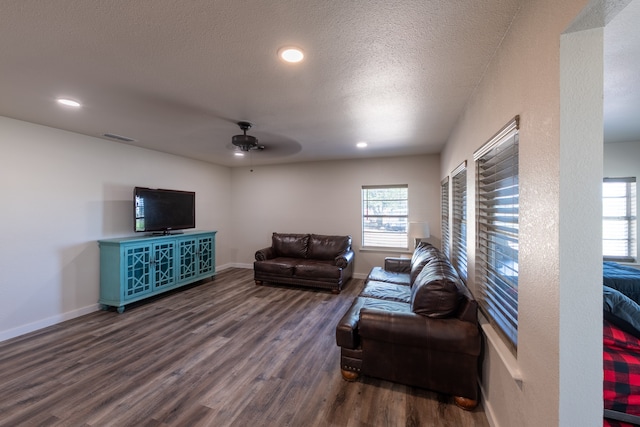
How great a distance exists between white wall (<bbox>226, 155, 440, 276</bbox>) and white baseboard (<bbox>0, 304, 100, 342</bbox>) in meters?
3.02

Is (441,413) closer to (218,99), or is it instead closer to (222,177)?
(218,99)

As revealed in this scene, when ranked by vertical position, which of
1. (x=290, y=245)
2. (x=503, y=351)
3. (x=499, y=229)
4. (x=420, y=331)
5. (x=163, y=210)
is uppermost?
(x=163, y=210)

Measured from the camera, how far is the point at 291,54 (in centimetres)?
168

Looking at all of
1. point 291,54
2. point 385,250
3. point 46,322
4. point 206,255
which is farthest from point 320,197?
point 46,322

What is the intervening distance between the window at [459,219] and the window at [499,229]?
60 cm

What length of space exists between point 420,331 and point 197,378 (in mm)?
1896

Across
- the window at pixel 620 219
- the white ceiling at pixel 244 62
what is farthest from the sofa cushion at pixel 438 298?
the window at pixel 620 219

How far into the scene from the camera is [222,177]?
19.9 ft

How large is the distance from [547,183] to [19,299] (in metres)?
4.95

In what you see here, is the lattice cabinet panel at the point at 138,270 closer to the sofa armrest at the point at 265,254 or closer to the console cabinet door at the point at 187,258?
the console cabinet door at the point at 187,258

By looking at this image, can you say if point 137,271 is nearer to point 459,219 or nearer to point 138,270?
point 138,270

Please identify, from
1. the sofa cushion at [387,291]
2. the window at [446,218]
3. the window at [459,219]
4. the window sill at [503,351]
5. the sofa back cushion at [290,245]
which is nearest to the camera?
the window sill at [503,351]

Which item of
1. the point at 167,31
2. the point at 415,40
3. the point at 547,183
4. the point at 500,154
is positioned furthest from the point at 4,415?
the point at 500,154

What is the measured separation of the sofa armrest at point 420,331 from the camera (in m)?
1.84
